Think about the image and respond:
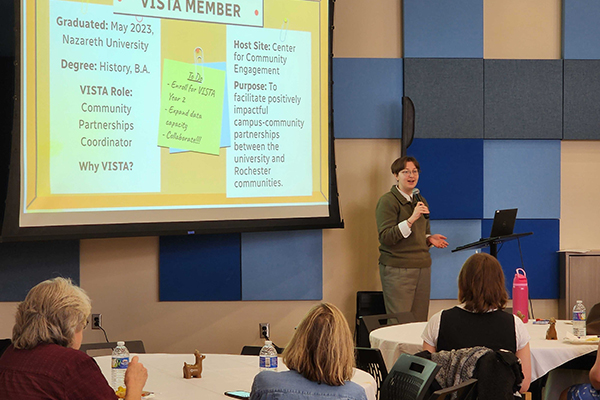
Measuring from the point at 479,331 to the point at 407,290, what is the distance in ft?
7.33

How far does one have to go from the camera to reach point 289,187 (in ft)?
16.0

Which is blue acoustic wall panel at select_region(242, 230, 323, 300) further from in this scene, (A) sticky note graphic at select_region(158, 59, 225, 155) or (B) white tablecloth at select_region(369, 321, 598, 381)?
(B) white tablecloth at select_region(369, 321, 598, 381)

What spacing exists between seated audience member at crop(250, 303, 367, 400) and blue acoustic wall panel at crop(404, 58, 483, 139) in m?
3.74

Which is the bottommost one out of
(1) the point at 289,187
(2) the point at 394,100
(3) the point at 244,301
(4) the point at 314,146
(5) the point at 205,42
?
(3) the point at 244,301

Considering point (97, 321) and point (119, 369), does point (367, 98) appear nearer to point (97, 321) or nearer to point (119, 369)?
point (97, 321)

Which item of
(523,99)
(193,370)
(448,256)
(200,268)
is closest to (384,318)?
(193,370)

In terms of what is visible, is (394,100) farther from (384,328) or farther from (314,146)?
(384,328)

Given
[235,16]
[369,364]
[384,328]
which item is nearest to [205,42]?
[235,16]

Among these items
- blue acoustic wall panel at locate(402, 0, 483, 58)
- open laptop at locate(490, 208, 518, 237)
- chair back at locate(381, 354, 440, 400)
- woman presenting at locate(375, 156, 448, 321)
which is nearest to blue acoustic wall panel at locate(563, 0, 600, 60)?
blue acoustic wall panel at locate(402, 0, 483, 58)

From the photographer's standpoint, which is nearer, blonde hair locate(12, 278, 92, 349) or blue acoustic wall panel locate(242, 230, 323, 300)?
blonde hair locate(12, 278, 92, 349)

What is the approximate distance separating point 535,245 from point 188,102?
3129 mm

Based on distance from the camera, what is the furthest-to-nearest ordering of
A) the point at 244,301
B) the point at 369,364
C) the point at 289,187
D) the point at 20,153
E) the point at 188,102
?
the point at 244,301 < the point at 289,187 < the point at 188,102 < the point at 20,153 < the point at 369,364

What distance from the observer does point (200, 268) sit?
512 cm

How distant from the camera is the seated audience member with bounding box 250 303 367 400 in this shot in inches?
70.7
